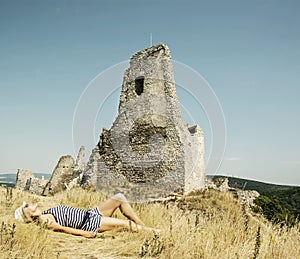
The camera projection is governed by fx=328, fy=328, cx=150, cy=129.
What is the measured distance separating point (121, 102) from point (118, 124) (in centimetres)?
115

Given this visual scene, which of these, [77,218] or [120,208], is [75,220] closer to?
[77,218]

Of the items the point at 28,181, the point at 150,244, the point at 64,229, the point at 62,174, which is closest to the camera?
the point at 150,244

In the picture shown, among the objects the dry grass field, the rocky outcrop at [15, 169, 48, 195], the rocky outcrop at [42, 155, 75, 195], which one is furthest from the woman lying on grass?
the rocky outcrop at [15, 169, 48, 195]

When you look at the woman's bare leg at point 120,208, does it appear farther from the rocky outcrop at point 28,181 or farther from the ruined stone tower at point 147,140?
the rocky outcrop at point 28,181

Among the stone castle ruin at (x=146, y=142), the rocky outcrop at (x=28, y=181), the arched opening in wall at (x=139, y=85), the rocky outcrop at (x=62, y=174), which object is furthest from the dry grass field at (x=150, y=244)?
the rocky outcrop at (x=28, y=181)

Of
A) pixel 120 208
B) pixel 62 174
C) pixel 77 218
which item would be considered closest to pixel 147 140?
pixel 62 174

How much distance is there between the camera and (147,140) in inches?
587

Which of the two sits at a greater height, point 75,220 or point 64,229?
point 75,220

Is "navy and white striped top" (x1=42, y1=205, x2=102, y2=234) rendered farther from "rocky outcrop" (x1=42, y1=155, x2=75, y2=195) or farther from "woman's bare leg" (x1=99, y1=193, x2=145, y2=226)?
"rocky outcrop" (x1=42, y1=155, x2=75, y2=195)

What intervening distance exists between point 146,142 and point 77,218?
9910mm

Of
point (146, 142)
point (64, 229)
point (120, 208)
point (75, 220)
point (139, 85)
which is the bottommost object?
point (64, 229)

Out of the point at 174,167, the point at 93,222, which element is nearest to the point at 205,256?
the point at 93,222

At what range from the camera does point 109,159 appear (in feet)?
51.2

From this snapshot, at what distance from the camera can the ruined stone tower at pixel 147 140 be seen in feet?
46.6
